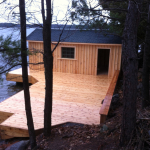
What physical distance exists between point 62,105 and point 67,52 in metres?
5.57

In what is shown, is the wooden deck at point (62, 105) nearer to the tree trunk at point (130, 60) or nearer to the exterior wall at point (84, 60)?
the exterior wall at point (84, 60)

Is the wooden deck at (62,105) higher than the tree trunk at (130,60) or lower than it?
lower

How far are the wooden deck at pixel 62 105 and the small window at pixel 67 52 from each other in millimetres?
1883

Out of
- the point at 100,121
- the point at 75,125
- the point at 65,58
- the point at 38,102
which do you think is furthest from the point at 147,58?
the point at 65,58

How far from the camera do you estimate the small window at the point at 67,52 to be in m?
11.4

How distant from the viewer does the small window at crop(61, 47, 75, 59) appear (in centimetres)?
1140

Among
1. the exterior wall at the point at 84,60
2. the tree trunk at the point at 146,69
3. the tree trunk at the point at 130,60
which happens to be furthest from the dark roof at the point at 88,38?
the tree trunk at the point at 130,60

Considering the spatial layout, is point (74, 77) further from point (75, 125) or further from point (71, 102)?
point (75, 125)

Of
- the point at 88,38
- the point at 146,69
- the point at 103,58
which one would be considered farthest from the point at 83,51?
the point at 146,69

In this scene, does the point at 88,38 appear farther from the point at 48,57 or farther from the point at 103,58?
the point at 48,57

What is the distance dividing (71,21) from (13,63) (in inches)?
64.7

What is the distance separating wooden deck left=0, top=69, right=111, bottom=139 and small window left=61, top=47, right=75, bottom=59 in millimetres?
1883

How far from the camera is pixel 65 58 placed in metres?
11.5

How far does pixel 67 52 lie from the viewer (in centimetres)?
1152
